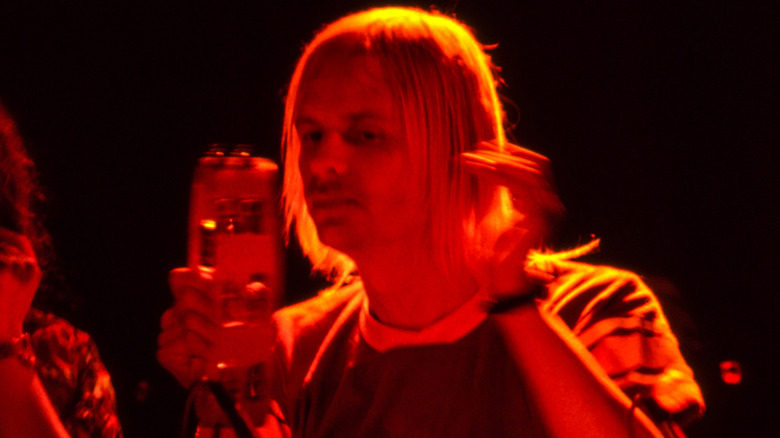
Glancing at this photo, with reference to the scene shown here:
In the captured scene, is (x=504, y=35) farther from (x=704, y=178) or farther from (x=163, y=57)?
(x=163, y=57)

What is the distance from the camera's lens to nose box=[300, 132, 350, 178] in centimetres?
89

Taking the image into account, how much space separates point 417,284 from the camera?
95cm

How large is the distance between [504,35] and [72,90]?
928mm

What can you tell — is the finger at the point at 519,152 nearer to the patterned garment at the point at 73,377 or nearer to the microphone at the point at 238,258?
the microphone at the point at 238,258

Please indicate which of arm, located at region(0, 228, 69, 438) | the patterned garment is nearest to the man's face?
arm, located at region(0, 228, 69, 438)

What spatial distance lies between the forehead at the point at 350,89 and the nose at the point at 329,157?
0.12 feet

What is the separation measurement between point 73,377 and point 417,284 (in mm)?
Answer: 668

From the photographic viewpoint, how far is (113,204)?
1596mm

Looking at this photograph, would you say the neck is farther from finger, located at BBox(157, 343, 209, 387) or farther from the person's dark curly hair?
the person's dark curly hair

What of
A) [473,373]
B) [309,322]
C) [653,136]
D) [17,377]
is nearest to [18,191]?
[17,377]

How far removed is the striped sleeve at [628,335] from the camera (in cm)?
81

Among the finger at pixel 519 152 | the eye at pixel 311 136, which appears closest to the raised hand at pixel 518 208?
the finger at pixel 519 152

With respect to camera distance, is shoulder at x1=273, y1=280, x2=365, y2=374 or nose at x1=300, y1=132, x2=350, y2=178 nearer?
nose at x1=300, y1=132, x2=350, y2=178

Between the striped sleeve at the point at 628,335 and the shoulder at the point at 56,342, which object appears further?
the shoulder at the point at 56,342
